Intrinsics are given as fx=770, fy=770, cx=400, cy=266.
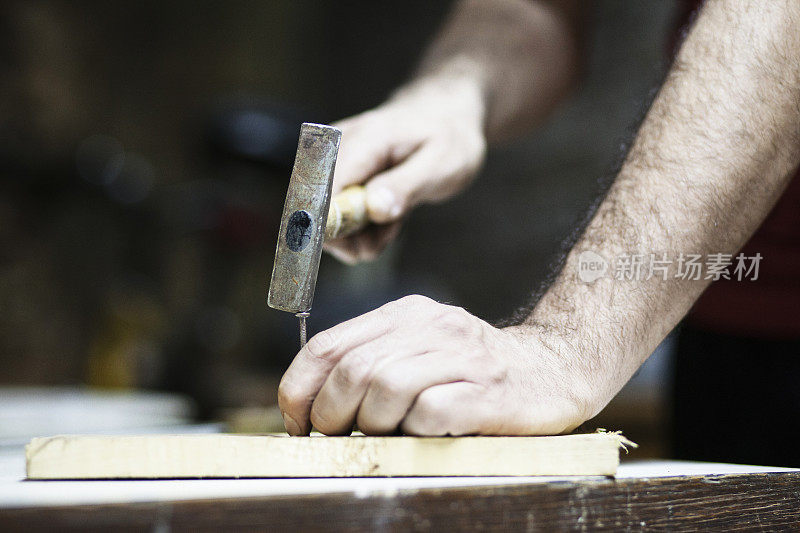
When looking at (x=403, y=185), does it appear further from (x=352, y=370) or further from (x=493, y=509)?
(x=493, y=509)

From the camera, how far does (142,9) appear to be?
478 centimetres

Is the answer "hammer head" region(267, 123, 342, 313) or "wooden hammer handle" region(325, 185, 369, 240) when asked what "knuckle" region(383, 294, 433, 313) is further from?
"wooden hammer handle" region(325, 185, 369, 240)

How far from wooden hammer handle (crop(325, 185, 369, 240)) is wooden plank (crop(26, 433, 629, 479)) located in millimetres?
387

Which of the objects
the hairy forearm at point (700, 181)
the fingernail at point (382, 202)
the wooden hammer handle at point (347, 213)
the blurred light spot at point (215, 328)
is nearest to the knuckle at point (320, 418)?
the hairy forearm at point (700, 181)

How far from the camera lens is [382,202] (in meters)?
1.04

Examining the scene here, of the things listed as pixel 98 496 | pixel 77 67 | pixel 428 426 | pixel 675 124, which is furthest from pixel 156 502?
pixel 77 67

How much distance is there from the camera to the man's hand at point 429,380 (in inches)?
23.5

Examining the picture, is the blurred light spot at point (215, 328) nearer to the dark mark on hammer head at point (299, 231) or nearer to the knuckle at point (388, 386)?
the dark mark on hammer head at point (299, 231)

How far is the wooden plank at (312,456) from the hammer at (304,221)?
18 cm

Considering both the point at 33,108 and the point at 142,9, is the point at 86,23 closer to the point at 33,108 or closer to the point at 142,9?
the point at 142,9

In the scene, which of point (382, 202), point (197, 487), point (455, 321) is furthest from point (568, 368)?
point (382, 202)

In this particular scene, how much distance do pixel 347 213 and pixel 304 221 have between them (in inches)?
9.4

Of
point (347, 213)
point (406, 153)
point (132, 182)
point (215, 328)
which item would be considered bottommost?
point (347, 213)

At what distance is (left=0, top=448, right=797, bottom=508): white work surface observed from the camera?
1.49ft
